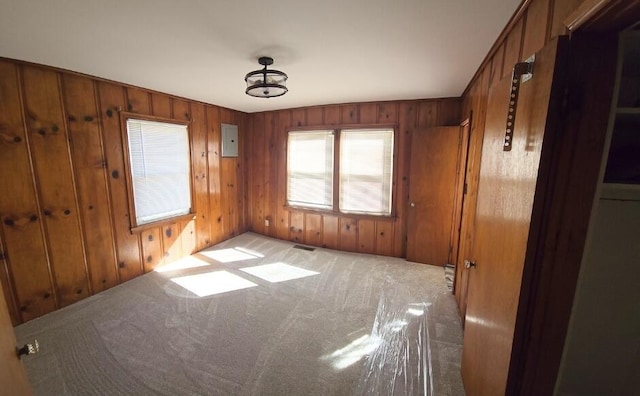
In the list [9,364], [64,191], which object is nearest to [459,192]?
[9,364]

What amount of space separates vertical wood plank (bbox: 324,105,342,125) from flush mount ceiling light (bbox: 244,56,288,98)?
169 cm

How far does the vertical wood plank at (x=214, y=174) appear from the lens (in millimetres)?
3846

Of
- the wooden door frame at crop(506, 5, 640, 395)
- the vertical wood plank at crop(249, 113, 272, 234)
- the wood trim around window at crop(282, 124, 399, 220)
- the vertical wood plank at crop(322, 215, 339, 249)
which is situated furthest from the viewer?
the vertical wood plank at crop(249, 113, 272, 234)

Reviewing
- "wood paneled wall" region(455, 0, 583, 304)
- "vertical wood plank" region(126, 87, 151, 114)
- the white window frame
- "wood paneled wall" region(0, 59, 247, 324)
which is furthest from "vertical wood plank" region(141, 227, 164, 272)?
"wood paneled wall" region(455, 0, 583, 304)

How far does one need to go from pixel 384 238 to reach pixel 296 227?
148cm

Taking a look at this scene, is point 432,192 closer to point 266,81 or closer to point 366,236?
point 366,236

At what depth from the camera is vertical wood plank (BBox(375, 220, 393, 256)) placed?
3.65m

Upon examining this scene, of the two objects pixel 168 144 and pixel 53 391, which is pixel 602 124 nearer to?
pixel 53 391

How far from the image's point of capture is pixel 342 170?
377cm

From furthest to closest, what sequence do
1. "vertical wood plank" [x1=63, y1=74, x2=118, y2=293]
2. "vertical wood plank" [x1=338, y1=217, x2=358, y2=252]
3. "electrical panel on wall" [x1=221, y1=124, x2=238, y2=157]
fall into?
"electrical panel on wall" [x1=221, y1=124, x2=238, y2=157]
"vertical wood plank" [x1=338, y1=217, x2=358, y2=252]
"vertical wood plank" [x1=63, y1=74, x2=118, y2=293]

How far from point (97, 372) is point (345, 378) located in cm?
165

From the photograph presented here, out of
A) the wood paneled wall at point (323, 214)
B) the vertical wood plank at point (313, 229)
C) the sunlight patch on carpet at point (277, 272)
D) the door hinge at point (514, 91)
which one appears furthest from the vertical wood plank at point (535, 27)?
the vertical wood plank at point (313, 229)

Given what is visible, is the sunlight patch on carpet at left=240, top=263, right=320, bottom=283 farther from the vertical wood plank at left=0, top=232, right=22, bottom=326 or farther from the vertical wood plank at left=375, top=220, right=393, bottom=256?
the vertical wood plank at left=0, top=232, right=22, bottom=326

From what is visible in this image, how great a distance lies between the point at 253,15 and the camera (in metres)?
1.41
